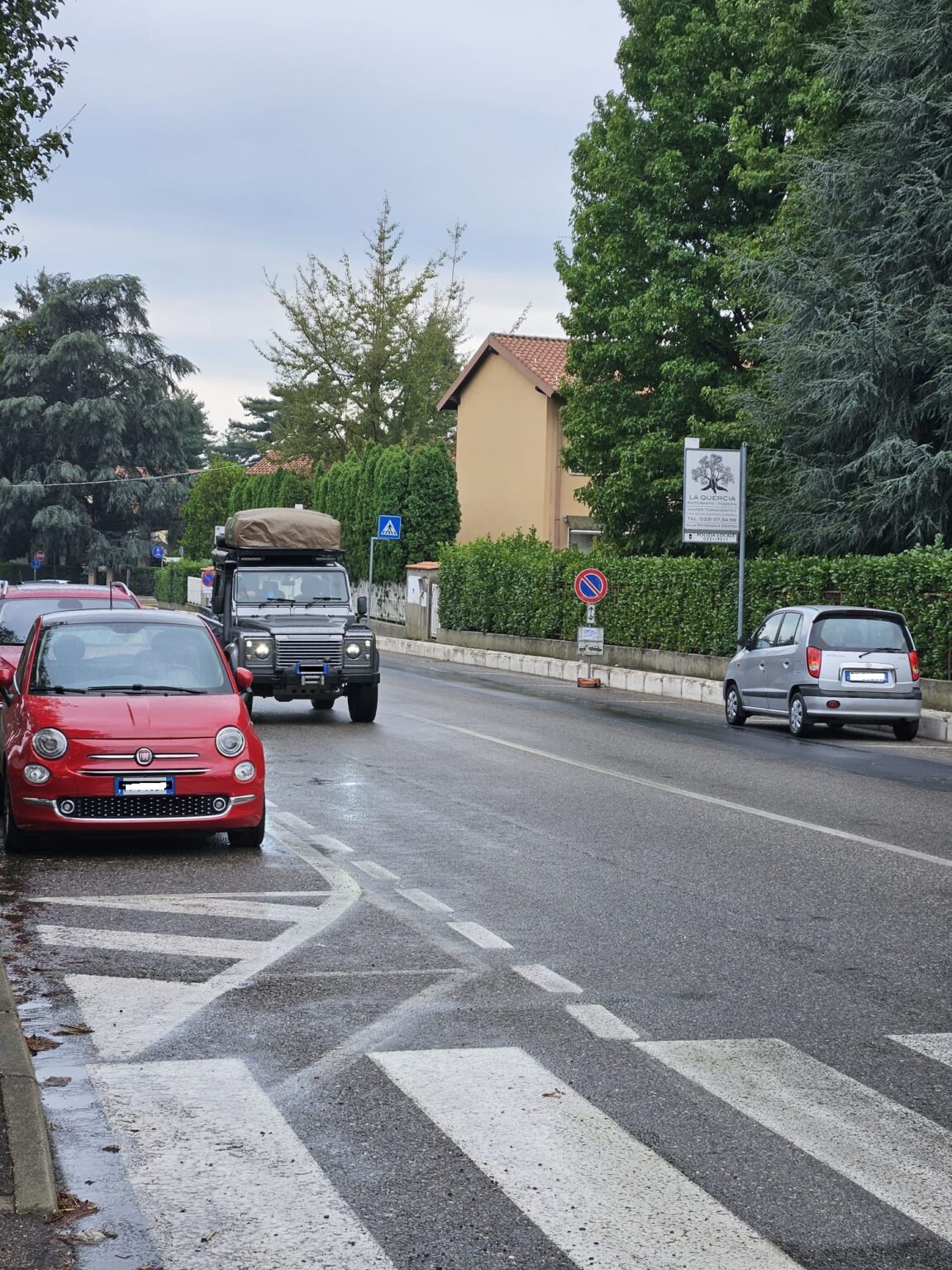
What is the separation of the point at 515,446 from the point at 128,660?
46801mm

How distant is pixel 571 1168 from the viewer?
15.9ft

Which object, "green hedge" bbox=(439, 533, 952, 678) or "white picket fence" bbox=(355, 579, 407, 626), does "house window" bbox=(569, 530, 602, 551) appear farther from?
"green hedge" bbox=(439, 533, 952, 678)

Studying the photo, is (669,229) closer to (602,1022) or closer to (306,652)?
(306,652)

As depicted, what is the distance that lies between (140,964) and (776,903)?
3.50 m

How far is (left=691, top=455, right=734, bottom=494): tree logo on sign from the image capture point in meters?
30.5

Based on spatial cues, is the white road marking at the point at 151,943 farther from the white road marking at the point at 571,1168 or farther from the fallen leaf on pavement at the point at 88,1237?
the fallen leaf on pavement at the point at 88,1237

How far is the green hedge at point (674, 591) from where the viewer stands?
24.8 meters

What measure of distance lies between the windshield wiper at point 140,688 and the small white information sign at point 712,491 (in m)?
19.8

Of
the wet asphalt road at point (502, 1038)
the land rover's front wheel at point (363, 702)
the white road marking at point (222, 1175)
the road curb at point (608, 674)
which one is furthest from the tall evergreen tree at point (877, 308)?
the white road marking at point (222, 1175)

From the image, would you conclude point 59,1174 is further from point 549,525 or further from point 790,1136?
point 549,525

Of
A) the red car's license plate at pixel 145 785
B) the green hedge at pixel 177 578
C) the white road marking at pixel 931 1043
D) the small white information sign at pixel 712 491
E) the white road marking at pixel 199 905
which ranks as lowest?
the white road marking at pixel 199 905

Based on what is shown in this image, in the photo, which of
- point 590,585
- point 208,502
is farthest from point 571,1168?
point 208,502

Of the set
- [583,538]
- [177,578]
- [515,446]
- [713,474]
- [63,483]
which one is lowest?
[177,578]

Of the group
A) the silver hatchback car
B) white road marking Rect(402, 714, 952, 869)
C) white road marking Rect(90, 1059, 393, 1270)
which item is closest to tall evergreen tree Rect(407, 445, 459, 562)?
the silver hatchback car
